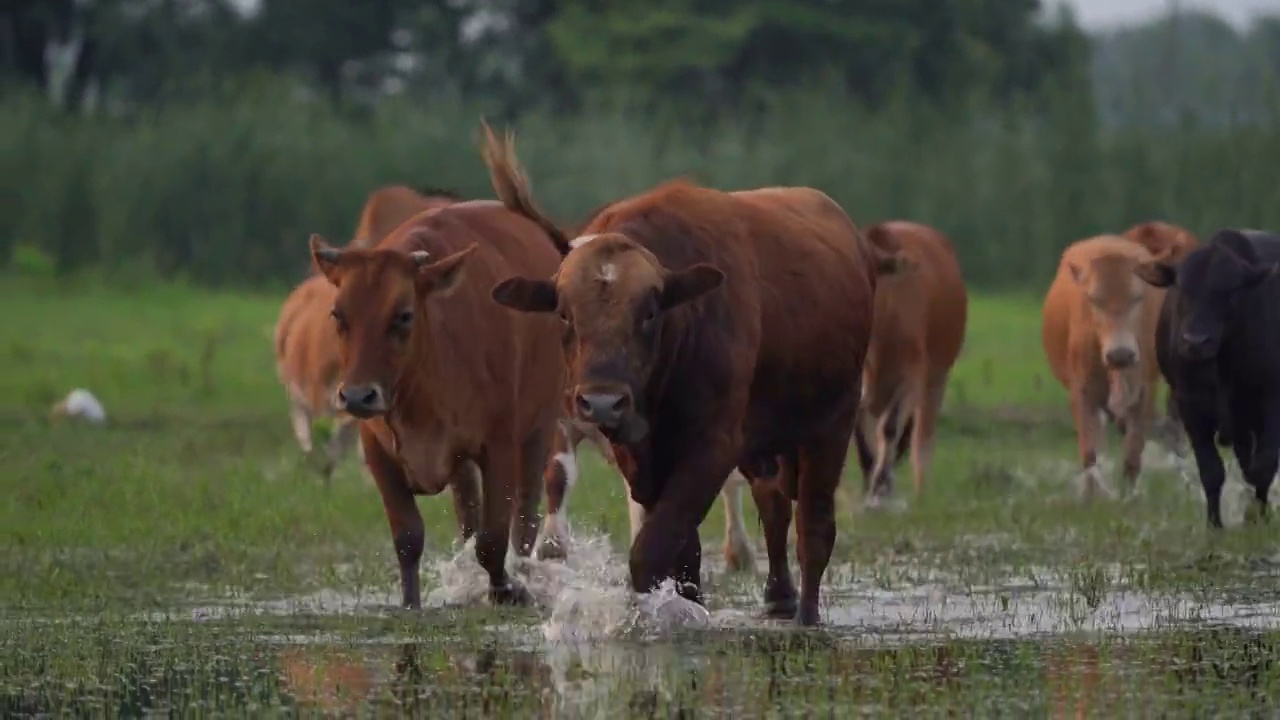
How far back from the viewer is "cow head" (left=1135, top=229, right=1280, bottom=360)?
45.2 feet

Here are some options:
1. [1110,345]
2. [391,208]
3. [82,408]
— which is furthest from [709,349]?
[82,408]

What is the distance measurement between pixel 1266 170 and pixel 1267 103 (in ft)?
3.19

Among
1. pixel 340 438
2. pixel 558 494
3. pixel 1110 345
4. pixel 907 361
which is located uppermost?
pixel 558 494

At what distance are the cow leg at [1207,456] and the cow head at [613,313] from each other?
18.6ft

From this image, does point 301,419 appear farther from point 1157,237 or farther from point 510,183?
point 510,183

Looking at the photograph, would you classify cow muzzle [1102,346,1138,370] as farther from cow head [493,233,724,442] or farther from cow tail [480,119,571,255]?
cow head [493,233,724,442]

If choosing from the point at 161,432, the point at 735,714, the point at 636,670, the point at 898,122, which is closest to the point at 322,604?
the point at 636,670

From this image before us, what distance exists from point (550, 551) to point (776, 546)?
1.93 meters

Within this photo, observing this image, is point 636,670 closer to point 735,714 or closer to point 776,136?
point 735,714

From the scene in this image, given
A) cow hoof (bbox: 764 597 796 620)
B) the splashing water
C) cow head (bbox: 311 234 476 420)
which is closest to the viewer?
→ the splashing water

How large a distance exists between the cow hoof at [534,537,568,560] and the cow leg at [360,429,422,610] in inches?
63.3

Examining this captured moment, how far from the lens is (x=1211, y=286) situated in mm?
13891

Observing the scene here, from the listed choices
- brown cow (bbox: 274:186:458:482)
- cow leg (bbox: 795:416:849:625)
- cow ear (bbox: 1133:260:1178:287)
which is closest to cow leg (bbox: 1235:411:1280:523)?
cow ear (bbox: 1133:260:1178:287)

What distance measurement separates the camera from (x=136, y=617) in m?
10.3
